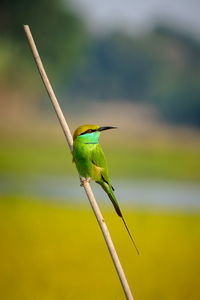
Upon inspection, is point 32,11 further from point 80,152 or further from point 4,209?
point 80,152

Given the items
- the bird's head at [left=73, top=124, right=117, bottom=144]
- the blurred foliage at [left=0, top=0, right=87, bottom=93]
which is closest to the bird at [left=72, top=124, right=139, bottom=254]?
the bird's head at [left=73, top=124, right=117, bottom=144]

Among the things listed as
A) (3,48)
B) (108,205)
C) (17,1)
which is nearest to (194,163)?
(108,205)

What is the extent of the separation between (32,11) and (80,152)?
4.58ft

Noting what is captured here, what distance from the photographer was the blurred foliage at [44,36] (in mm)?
1963

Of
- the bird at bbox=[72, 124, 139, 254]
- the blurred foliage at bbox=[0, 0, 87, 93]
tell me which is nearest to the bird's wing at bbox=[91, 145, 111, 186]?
the bird at bbox=[72, 124, 139, 254]

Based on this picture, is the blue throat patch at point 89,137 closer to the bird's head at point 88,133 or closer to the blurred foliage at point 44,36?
the bird's head at point 88,133

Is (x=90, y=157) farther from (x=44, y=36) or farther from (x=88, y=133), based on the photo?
(x=44, y=36)

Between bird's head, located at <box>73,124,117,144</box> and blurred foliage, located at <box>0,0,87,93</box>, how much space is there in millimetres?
1077

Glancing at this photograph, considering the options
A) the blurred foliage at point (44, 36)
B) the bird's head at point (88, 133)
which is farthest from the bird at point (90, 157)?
the blurred foliage at point (44, 36)

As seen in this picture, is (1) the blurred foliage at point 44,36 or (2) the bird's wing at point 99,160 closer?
(2) the bird's wing at point 99,160

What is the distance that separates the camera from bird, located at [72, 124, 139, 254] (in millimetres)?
973

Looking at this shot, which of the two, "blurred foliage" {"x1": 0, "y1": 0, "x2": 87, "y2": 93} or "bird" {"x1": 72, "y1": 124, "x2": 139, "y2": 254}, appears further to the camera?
"blurred foliage" {"x1": 0, "y1": 0, "x2": 87, "y2": 93}

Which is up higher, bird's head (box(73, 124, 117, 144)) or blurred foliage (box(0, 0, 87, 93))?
blurred foliage (box(0, 0, 87, 93))

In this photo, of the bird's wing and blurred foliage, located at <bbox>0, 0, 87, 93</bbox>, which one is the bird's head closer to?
the bird's wing
